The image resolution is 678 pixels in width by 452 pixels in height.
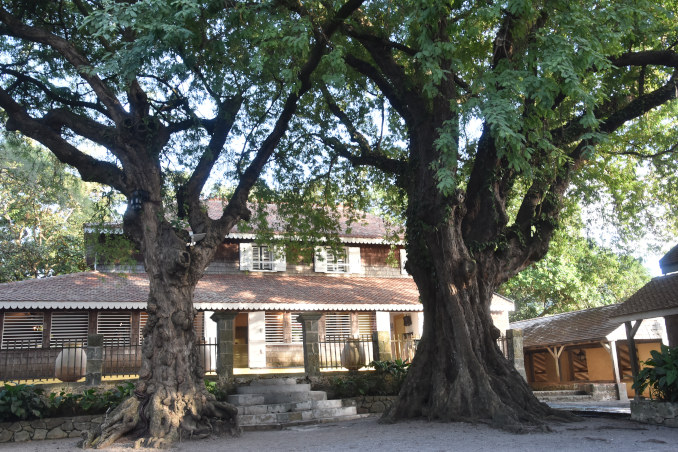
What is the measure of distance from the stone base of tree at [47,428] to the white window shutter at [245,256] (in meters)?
12.4

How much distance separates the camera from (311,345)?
15367mm

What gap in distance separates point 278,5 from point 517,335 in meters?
11.1

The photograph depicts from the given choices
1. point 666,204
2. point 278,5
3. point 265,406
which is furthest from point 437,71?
point 666,204

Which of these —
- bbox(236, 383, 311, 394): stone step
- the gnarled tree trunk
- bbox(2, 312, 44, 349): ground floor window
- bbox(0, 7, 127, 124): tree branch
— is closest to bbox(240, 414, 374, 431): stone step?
bbox(236, 383, 311, 394): stone step

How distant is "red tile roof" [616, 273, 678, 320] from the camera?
14.3 m

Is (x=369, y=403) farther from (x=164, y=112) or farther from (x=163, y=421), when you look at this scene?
(x=164, y=112)

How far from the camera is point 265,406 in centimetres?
1322

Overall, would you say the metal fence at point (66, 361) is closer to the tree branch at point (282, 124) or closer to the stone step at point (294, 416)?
the stone step at point (294, 416)

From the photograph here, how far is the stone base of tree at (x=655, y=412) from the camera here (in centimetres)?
1011

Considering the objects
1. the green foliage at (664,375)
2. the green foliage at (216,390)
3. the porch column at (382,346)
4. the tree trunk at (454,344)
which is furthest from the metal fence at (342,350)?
the green foliage at (664,375)

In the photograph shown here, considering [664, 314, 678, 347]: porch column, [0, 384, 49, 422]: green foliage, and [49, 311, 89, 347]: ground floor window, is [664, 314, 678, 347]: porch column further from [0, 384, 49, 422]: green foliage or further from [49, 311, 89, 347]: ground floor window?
[49, 311, 89, 347]: ground floor window

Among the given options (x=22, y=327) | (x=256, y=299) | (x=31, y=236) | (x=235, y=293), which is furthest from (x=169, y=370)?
(x=31, y=236)

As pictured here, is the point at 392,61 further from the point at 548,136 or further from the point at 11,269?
the point at 11,269

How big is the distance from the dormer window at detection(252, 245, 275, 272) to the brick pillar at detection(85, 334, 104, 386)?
1152 centimetres
